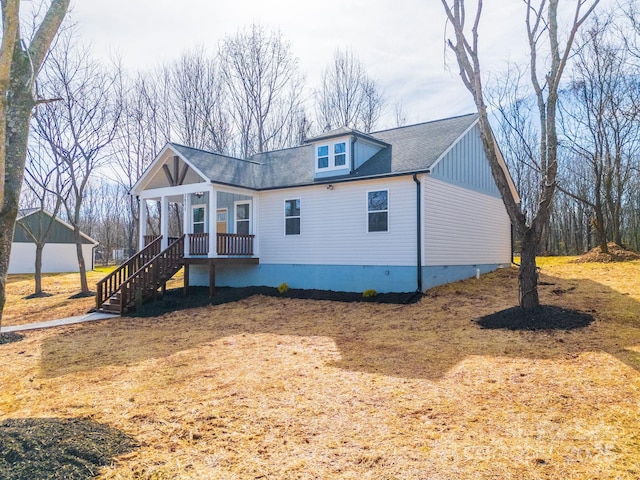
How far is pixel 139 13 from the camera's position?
30.5 ft

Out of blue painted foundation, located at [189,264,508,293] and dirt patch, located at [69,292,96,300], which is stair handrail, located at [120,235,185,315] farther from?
dirt patch, located at [69,292,96,300]

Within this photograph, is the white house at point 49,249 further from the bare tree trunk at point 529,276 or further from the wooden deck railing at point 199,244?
the bare tree trunk at point 529,276

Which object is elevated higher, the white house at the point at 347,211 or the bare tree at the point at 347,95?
the bare tree at the point at 347,95

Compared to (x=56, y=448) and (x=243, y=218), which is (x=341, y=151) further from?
(x=56, y=448)

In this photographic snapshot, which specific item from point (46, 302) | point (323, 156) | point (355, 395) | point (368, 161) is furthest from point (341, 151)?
point (46, 302)

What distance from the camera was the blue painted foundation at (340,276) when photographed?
13.0 metres

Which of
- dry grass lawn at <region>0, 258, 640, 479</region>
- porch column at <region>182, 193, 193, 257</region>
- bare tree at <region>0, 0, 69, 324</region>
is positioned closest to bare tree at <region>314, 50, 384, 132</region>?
porch column at <region>182, 193, 193, 257</region>

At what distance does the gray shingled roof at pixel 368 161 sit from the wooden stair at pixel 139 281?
299 cm

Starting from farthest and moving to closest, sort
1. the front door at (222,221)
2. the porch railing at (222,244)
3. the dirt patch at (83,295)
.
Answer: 1. the front door at (222,221)
2. the dirt patch at (83,295)
3. the porch railing at (222,244)

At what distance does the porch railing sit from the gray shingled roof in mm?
1879

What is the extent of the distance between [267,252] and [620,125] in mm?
18965

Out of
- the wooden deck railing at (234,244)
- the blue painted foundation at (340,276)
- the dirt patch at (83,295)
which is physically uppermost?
the wooden deck railing at (234,244)

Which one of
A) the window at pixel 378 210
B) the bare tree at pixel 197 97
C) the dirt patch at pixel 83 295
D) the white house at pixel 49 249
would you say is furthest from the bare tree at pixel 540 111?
the white house at pixel 49 249

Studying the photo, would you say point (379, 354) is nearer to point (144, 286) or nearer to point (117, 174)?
point (144, 286)
